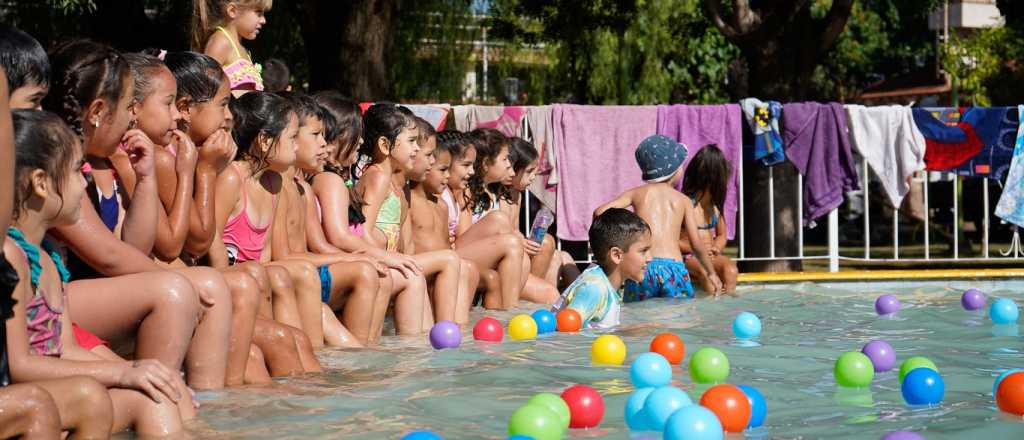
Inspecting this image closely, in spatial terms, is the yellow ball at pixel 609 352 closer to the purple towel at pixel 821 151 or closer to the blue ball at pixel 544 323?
the blue ball at pixel 544 323

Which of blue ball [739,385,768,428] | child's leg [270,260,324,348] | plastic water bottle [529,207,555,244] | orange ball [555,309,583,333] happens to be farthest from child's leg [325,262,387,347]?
plastic water bottle [529,207,555,244]

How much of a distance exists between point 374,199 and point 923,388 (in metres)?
3.80

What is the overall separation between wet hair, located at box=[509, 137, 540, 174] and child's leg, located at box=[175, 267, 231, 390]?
5365mm

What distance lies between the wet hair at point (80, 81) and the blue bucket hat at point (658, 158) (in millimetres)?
6144

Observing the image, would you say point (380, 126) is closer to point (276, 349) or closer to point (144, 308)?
point (276, 349)

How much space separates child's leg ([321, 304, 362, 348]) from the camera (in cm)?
654

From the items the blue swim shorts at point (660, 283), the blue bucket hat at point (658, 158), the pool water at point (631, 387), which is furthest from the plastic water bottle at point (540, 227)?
the pool water at point (631, 387)

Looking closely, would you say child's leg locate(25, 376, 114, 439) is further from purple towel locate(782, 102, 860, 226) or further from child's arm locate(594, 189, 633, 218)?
purple towel locate(782, 102, 860, 226)

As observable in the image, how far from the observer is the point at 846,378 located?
18.6ft

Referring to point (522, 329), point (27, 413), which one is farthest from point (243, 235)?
point (27, 413)

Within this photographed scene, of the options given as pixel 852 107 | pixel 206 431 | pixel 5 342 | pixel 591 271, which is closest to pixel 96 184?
pixel 206 431

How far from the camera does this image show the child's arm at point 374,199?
25.3 ft

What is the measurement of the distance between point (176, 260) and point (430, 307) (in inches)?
99.5

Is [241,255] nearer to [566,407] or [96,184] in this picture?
[96,184]
